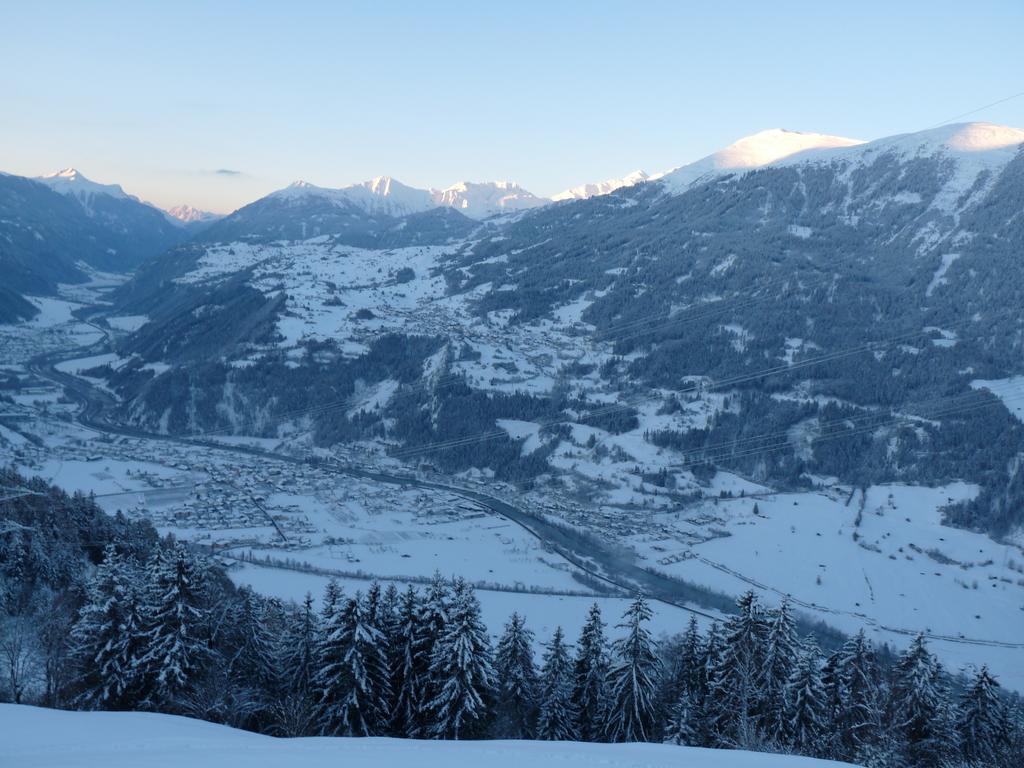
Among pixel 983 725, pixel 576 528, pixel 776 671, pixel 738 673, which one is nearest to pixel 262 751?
pixel 738 673

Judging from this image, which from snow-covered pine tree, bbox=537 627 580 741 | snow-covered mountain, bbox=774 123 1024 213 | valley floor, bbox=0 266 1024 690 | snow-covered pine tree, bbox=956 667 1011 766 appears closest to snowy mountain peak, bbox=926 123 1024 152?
snow-covered mountain, bbox=774 123 1024 213

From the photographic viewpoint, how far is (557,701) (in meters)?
16.6

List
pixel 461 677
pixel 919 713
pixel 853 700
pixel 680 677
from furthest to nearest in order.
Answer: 1. pixel 680 677
2. pixel 853 700
3. pixel 461 677
4. pixel 919 713

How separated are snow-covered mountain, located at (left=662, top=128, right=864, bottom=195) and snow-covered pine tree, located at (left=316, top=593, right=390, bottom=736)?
107 m

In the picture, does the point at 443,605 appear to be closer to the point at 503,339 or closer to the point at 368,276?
the point at 503,339

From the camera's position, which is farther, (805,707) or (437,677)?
(437,677)

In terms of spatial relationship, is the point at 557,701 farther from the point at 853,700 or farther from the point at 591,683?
the point at 853,700

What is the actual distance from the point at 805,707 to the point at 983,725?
4167 millimetres

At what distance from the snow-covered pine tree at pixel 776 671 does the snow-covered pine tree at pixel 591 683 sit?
373 centimetres

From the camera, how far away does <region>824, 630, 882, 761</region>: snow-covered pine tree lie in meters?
15.1

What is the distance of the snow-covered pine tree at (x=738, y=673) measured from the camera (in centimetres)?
1589

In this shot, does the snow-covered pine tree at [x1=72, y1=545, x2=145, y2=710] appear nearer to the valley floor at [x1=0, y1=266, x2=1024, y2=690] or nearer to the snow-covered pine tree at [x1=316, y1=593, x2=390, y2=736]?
the snow-covered pine tree at [x1=316, y1=593, x2=390, y2=736]

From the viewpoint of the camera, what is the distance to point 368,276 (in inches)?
4136

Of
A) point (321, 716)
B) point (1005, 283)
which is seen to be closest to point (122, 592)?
point (321, 716)
